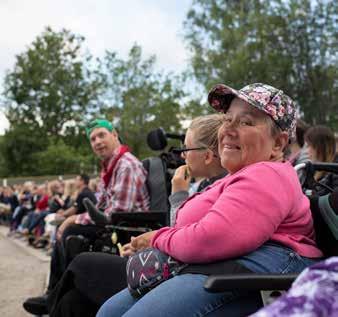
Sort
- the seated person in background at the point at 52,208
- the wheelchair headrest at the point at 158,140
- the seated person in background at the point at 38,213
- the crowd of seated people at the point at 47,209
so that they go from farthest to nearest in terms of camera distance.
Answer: the seated person in background at the point at 38,213, the seated person in background at the point at 52,208, the crowd of seated people at the point at 47,209, the wheelchair headrest at the point at 158,140

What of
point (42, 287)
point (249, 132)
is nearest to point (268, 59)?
point (42, 287)

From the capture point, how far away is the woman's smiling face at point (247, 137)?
2.08m

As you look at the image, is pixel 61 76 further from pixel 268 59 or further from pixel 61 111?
pixel 268 59

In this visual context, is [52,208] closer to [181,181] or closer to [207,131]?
[181,181]

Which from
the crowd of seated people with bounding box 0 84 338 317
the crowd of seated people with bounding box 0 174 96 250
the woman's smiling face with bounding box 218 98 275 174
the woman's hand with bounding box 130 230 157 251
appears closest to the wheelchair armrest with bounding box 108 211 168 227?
the crowd of seated people with bounding box 0 84 338 317

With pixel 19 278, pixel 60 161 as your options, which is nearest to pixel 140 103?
pixel 60 161

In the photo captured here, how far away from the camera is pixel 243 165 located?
212 centimetres

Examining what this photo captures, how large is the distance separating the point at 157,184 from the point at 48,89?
141 feet

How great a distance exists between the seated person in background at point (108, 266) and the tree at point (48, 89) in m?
42.9

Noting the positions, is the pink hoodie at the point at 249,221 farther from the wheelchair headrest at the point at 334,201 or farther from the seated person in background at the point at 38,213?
the seated person in background at the point at 38,213

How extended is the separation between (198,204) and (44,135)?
1787 inches

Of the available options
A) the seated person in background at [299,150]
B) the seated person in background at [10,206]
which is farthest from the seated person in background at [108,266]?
the seated person in background at [10,206]

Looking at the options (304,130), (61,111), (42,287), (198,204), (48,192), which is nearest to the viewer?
(198,204)

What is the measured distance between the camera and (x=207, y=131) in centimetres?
289
